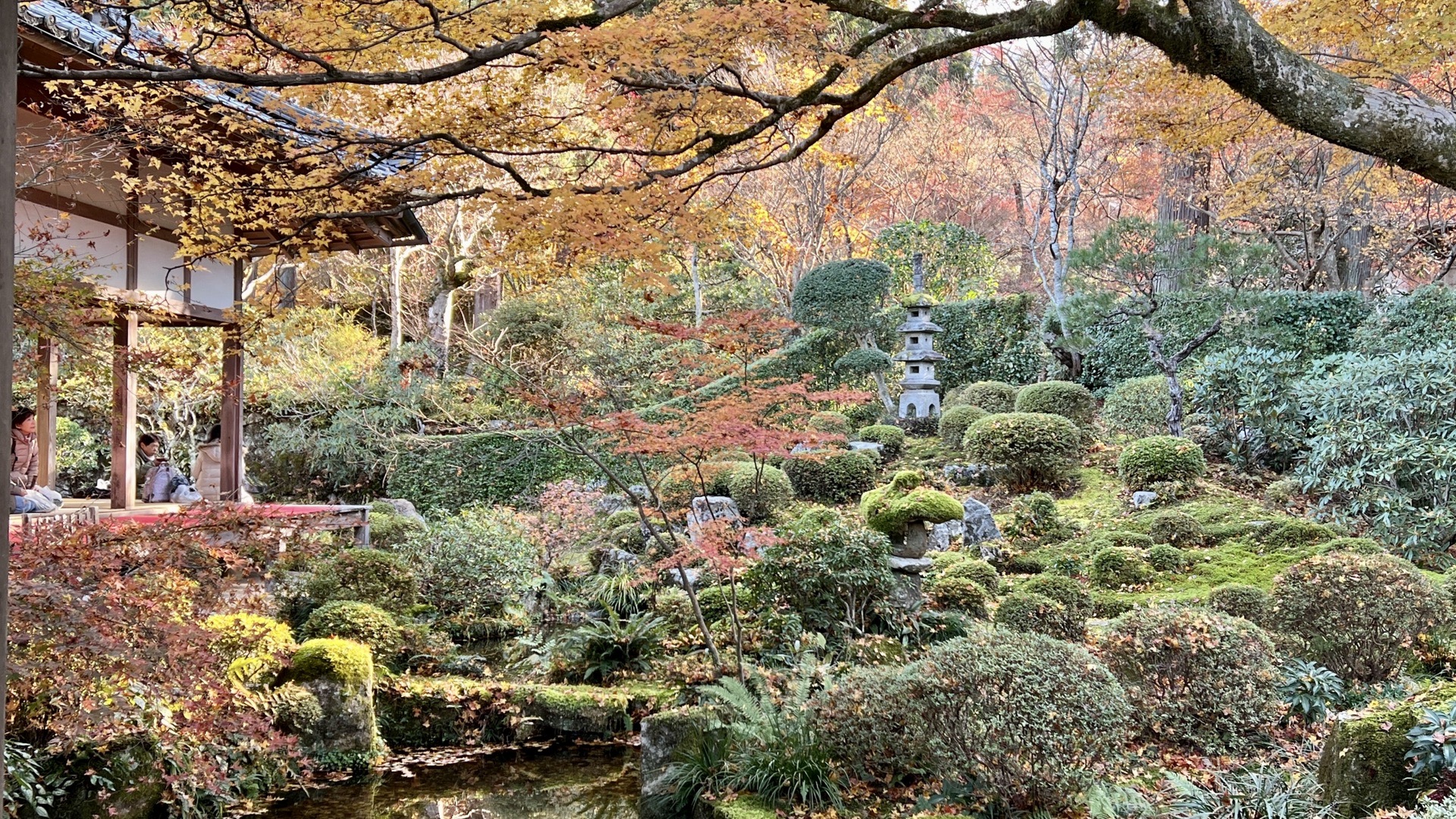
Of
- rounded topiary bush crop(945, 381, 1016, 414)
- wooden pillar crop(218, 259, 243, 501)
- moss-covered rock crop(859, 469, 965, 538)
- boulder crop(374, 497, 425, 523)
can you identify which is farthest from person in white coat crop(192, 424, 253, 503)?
rounded topiary bush crop(945, 381, 1016, 414)

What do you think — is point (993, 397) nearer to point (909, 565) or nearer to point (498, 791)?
point (909, 565)

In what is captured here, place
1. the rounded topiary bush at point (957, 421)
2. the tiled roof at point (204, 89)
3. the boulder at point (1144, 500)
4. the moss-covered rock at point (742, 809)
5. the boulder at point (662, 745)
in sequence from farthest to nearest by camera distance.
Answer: the rounded topiary bush at point (957, 421) → the boulder at point (1144, 500) → the tiled roof at point (204, 89) → the boulder at point (662, 745) → the moss-covered rock at point (742, 809)

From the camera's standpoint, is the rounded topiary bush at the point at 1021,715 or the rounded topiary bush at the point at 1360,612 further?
the rounded topiary bush at the point at 1360,612

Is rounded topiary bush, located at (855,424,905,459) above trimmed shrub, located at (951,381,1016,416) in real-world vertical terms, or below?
below

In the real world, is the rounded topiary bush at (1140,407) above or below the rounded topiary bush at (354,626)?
above

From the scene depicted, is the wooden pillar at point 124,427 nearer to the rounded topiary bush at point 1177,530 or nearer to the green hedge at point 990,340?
the rounded topiary bush at point 1177,530

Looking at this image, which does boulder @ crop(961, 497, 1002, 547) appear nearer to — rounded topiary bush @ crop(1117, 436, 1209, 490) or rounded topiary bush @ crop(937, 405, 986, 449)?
rounded topiary bush @ crop(1117, 436, 1209, 490)

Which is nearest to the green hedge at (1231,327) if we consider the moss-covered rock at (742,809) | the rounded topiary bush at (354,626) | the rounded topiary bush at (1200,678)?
the rounded topiary bush at (1200,678)

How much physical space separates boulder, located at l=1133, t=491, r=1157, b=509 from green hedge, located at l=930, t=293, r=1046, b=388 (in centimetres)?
554

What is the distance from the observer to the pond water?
5.50 metres

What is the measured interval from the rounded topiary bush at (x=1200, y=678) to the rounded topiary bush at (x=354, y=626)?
16.7 ft

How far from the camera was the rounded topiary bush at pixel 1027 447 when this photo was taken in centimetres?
1123

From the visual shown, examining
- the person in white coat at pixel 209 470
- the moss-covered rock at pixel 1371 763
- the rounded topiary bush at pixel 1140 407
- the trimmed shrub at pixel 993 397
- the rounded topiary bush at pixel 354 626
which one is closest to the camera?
the moss-covered rock at pixel 1371 763

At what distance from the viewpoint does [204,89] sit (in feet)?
23.3
